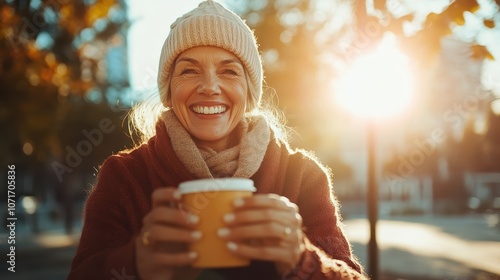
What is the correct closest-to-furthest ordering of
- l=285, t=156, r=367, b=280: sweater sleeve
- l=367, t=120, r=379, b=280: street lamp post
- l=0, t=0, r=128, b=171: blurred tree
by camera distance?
l=285, t=156, r=367, b=280: sweater sleeve → l=367, t=120, r=379, b=280: street lamp post → l=0, t=0, r=128, b=171: blurred tree

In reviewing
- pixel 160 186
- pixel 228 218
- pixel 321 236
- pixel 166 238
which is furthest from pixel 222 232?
pixel 160 186

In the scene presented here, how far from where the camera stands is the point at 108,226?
85.4 inches

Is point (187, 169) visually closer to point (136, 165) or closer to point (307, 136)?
point (136, 165)

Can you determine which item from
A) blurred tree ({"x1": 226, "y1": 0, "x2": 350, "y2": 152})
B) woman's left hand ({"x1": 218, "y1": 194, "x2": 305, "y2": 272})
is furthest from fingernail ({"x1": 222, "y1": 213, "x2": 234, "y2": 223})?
blurred tree ({"x1": 226, "y1": 0, "x2": 350, "y2": 152})

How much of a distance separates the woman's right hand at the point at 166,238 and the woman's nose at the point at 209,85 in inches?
31.0

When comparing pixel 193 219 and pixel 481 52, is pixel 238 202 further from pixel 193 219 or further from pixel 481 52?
pixel 481 52

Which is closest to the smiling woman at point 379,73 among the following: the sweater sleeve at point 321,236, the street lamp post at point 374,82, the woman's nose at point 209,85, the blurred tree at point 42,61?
the street lamp post at point 374,82

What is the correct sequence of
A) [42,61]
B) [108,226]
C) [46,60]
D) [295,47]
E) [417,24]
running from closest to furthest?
[108,226], [417,24], [42,61], [46,60], [295,47]

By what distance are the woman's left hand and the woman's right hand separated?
9 cm

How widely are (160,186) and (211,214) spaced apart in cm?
97

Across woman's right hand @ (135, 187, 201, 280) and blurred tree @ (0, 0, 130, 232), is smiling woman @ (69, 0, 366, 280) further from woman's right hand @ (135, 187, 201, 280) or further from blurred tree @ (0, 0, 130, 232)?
blurred tree @ (0, 0, 130, 232)

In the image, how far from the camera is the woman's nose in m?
2.21

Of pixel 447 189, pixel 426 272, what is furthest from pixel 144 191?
pixel 447 189

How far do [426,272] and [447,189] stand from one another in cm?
2938
